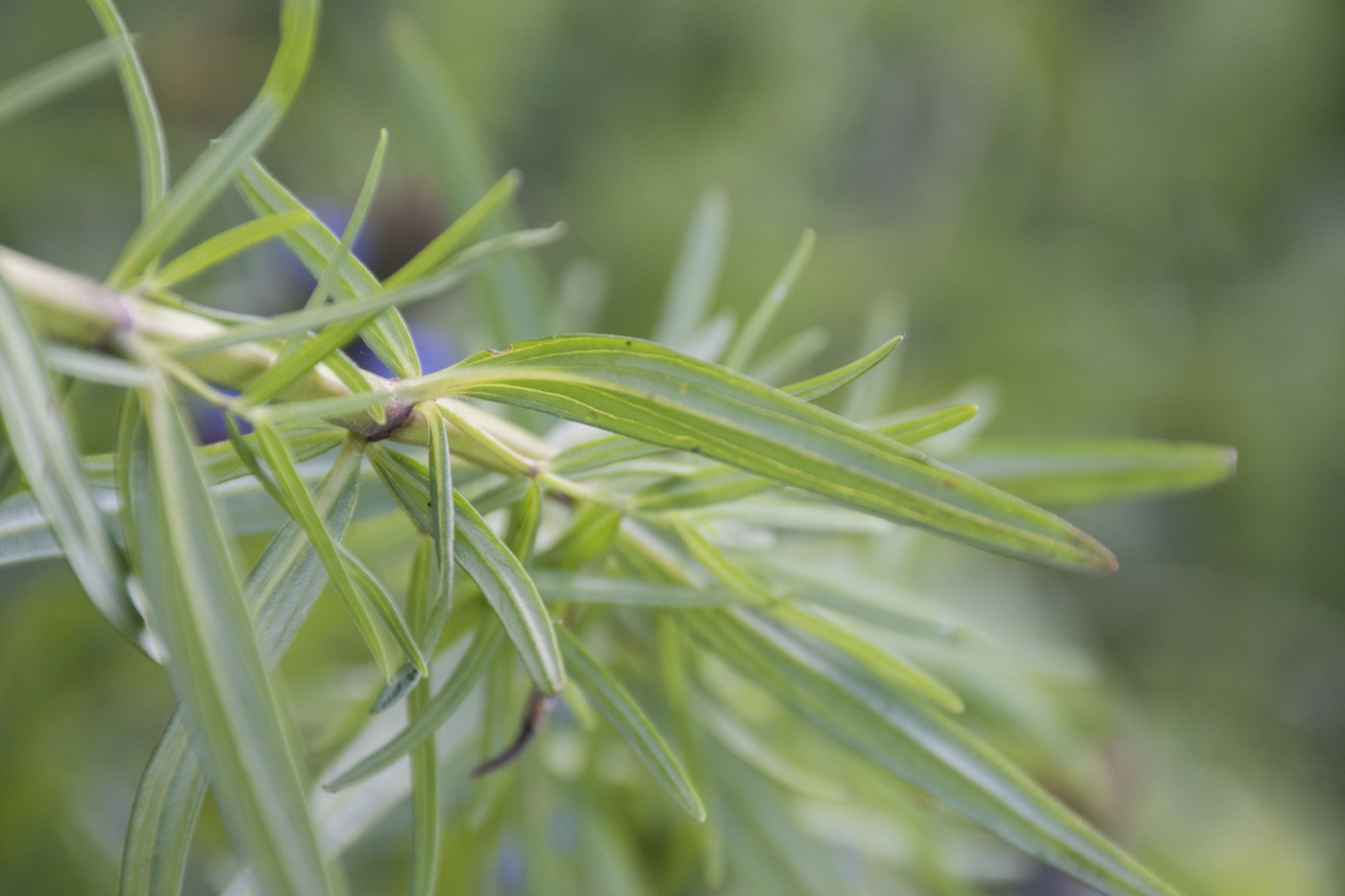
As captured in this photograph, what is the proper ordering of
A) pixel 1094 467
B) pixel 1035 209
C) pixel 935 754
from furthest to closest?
pixel 1035 209 < pixel 1094 467 < pixel 935 754

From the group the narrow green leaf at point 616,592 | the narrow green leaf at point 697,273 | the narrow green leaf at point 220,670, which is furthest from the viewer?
the narrow green leaf at point 697,273

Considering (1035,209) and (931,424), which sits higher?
(1035,209)

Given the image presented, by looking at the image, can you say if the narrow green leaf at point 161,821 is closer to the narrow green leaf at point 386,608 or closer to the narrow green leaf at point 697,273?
the narrow green leaf at point 386,608

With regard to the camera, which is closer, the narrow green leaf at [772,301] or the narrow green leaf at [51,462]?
the narrow green leaf at [51,462]

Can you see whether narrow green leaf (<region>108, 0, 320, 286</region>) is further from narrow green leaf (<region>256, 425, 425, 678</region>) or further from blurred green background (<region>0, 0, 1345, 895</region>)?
blurred green background (<region>0, 0, 1345, 895</region>)

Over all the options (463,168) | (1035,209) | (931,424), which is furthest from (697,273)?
(1035,209)

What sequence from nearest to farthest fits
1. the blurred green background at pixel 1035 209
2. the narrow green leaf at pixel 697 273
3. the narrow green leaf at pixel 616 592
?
the narrow green leaf at pixel 616 592 < the narrow green leaf at pixel 697 273 < the blurred green background at pixel 1035 209

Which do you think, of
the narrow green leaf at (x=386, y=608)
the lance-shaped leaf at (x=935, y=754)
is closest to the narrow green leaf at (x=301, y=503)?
the narrow green leaf at (x=386, y=608)

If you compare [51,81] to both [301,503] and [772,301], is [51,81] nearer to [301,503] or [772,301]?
[301,503]
